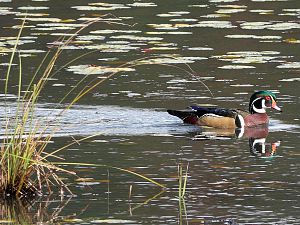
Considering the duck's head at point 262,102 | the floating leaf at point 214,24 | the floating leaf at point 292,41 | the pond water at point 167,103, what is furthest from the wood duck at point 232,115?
the floating leaf at point 214,24

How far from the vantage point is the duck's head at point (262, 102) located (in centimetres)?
1470

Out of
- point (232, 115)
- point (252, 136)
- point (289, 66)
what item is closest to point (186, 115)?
point (232, 115)

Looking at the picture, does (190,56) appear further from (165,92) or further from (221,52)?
(165,92)

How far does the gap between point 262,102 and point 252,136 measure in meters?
1.06

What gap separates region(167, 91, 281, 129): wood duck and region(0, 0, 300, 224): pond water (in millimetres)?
162

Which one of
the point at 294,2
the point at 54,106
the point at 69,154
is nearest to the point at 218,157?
the point at 69,154

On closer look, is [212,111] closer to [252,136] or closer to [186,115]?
[186,115]

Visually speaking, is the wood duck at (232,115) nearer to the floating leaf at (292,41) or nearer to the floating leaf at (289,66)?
the floating leaf at (289,66)

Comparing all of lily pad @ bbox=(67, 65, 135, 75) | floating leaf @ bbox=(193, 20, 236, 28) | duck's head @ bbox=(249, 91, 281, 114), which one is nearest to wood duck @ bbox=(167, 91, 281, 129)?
duck's head @ bbox=(249, 91, 281, 114)

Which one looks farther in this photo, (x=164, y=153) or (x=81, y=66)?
(x=81, y=66)

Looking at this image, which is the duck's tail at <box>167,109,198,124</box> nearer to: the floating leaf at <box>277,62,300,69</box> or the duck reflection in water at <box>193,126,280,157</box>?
the duck reflection in water at <box>193,126,280,157</box>

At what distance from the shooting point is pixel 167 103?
1538 centimetres

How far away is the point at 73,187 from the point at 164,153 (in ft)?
6.27

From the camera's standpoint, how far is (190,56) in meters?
18.3
